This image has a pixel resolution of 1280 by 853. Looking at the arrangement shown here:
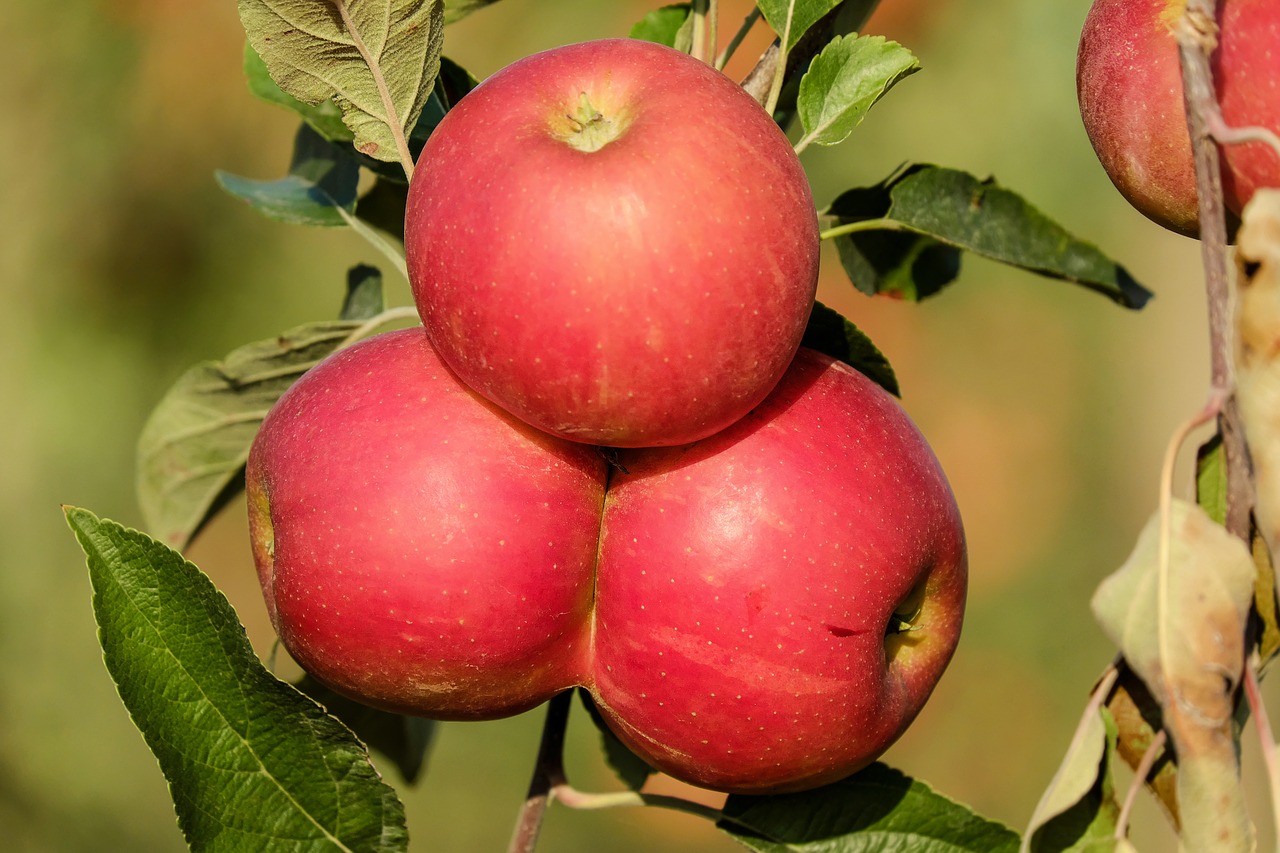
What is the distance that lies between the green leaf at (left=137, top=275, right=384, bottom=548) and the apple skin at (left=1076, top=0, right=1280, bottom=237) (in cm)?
66

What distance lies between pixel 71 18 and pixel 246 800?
2854 millimetres

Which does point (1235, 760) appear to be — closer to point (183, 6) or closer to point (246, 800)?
point (246, 800)

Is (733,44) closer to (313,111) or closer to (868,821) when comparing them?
(313,111)

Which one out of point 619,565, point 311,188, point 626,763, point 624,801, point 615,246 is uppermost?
point 615,246

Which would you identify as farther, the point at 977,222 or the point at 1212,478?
the point at 977,222

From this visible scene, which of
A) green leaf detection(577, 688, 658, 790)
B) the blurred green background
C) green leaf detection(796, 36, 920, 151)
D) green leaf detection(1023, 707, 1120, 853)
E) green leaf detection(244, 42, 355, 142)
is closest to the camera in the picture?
green leaf detection(1023, 707, 1120, 853)

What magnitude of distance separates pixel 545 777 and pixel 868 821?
26 centimetres

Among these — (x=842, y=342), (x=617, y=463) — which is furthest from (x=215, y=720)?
(x=842, y=342)

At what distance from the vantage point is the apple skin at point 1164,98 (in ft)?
2.29

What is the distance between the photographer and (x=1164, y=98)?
742 millimetres

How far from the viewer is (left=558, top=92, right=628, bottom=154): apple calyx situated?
70 cm

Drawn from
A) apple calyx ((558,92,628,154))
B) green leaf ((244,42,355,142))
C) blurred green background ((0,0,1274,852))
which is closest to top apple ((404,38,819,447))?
apple calyx ((558,92,628,154))

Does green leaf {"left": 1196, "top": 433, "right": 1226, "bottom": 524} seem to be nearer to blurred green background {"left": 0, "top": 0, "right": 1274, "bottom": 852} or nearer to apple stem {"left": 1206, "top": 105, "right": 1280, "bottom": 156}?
apple stem {"left": 1206, "top": 105, "right": 1280, "bottom": 156}

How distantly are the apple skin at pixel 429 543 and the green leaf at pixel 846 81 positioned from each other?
0.94 feet
